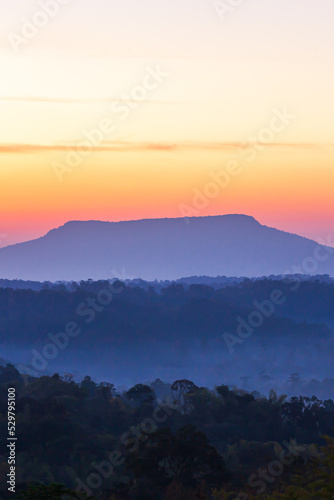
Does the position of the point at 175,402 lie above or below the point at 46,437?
above

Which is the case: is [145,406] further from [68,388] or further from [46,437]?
[46,437]

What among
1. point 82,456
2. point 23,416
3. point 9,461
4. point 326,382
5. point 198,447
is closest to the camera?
point 198,447

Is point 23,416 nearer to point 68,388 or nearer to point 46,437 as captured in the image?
point 46,437

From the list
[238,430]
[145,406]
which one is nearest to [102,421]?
[145,406]

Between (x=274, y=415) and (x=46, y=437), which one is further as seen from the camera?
(x=274, y=415)

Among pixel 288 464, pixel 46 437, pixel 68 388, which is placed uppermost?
pixel 68 388

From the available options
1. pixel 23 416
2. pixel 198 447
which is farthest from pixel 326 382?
pixel 198 447

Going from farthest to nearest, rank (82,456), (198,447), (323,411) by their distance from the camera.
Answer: (323,411) → (82,456) → (198,447)
